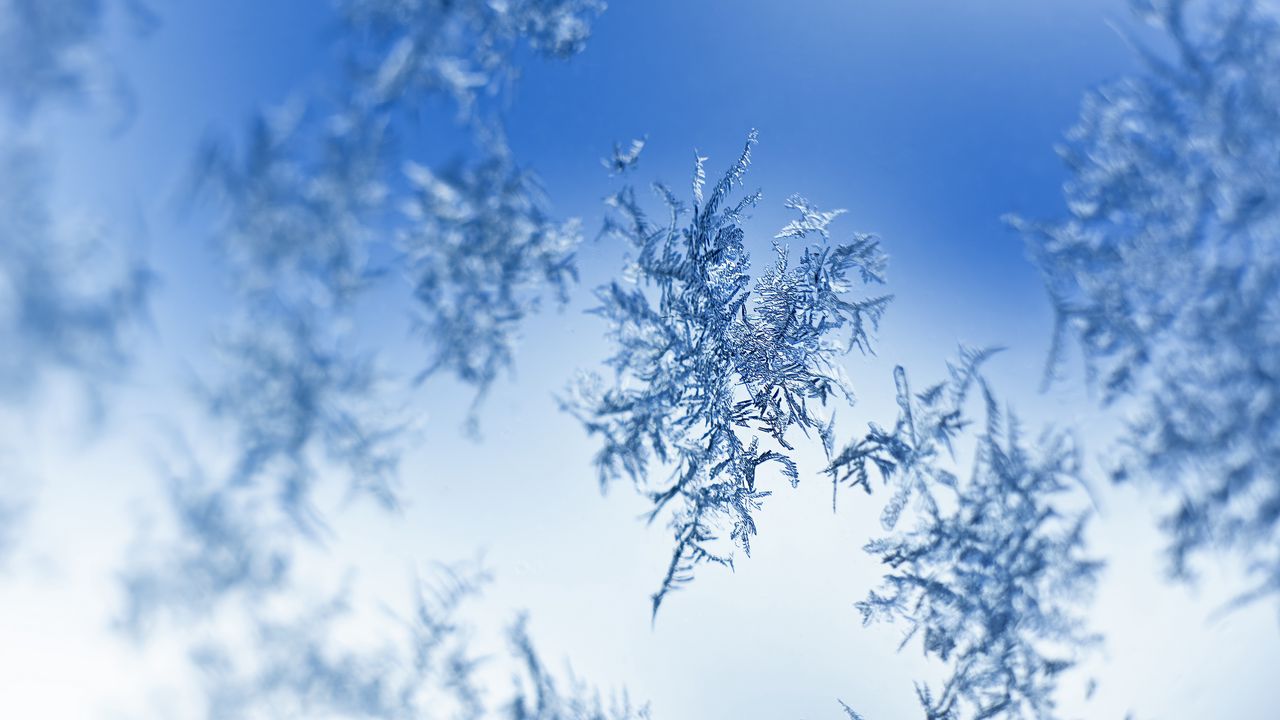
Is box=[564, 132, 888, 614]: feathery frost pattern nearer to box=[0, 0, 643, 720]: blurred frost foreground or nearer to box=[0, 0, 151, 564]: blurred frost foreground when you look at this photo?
box=[0, 0, 643, 720]: blurred frost foreground

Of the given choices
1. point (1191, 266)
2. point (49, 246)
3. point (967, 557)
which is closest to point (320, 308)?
point (49, 246)

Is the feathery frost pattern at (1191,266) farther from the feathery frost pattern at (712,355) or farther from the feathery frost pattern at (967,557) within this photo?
the feathery frost pattern at (712,355)

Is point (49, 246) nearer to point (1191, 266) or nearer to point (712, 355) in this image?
point (712, 355)

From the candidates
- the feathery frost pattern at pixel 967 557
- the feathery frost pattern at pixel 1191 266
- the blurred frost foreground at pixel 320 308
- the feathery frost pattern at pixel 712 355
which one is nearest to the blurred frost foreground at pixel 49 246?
the blurred frost foreground at pixel 320 308

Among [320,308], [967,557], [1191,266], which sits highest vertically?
[320,308]

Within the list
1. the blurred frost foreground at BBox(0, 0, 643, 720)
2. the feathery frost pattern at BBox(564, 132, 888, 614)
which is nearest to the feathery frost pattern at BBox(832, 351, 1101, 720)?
the feathery frost pattern at BBox(564, 132, 888, 614)

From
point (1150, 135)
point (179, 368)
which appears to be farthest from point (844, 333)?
point (179, 368)

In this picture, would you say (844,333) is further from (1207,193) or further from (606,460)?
(1207,193)
